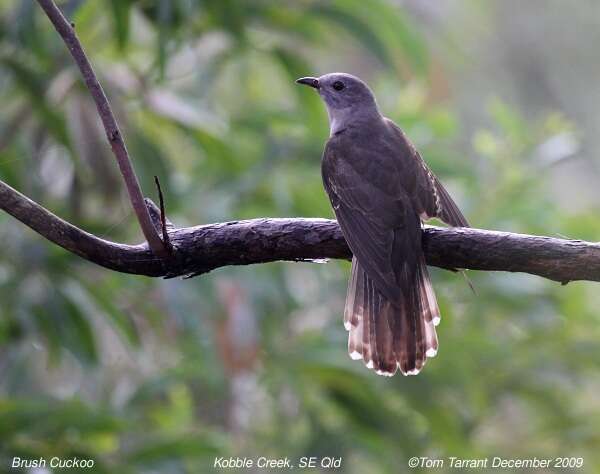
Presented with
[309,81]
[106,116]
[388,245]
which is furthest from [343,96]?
[106,116]

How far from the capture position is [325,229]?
3537 mm

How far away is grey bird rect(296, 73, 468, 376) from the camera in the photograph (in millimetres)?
4066

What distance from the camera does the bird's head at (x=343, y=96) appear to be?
5.42 metres

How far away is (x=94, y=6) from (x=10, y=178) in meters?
1.21

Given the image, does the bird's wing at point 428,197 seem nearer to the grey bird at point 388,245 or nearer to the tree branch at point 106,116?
the grey bird at point 388,245

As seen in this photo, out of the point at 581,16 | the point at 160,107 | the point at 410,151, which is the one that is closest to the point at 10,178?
the point at 160,107

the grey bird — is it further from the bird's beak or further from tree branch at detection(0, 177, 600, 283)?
the bird's beak

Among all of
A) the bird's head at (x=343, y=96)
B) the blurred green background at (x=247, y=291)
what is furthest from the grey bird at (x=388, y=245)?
the blurred green background at (x=247, y=291)

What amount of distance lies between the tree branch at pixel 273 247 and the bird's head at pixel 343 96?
1.92m

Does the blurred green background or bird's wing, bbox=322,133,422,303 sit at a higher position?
the blurred green background

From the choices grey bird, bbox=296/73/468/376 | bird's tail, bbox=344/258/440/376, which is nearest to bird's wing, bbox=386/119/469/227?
grey bird, bbox=296/73/468/376

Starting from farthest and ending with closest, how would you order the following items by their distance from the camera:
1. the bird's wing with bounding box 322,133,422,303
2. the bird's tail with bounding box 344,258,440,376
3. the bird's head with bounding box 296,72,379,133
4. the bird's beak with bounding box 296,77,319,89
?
the bird's beak with bounding box 296,77,319,89
the bird's head with bounding box 296,72,379,133
the bird's tail with bounding box 344,258,440,376
the bird's wing with bounding box 322,133,422,303

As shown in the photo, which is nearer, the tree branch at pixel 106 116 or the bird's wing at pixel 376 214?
the tree branch at pixel 106 116

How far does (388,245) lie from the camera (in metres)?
4.12
